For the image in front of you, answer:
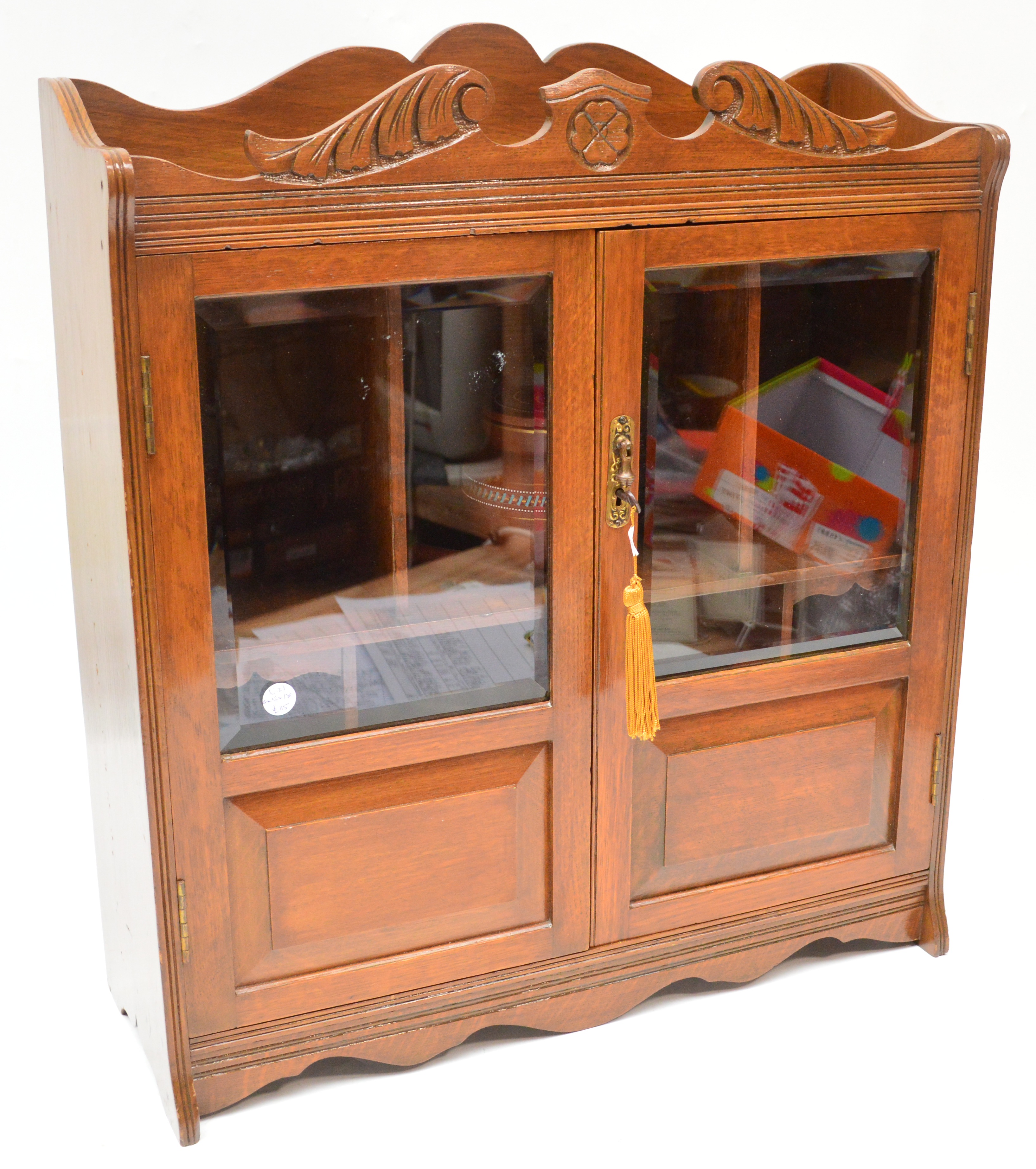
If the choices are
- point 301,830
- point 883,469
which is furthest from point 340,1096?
point 883,469

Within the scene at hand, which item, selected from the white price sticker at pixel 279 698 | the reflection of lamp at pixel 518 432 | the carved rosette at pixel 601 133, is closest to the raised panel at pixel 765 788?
the reflection of lamp at pixel 518 432

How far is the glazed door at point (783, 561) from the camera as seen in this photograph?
81.5 inches

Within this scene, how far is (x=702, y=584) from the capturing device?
2188 mm

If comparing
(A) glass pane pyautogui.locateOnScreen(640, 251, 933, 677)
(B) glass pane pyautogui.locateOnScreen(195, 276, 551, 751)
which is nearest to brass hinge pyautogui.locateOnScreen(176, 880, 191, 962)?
(B) glass pane pyautogui.locateOnScreen(195, 276, 551, 751)

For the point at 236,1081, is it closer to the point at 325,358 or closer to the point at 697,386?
the point at 325,358

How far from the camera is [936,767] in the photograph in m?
2.37

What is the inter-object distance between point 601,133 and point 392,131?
10.9 inches

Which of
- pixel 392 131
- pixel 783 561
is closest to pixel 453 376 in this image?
pixel 392 131

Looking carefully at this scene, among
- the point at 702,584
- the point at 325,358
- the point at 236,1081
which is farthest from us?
the point at 702,584

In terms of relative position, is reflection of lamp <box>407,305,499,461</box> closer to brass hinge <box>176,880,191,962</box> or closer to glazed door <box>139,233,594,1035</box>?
glazed door <box>139,233,594,1035</box>

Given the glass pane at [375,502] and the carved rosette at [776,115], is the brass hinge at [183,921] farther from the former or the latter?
the carved rosette at [776,115]

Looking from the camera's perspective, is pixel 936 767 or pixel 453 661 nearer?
pixel 453 661

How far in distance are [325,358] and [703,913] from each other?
3.38 ft

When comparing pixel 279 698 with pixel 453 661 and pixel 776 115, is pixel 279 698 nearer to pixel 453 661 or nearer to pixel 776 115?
pixel 453 661
